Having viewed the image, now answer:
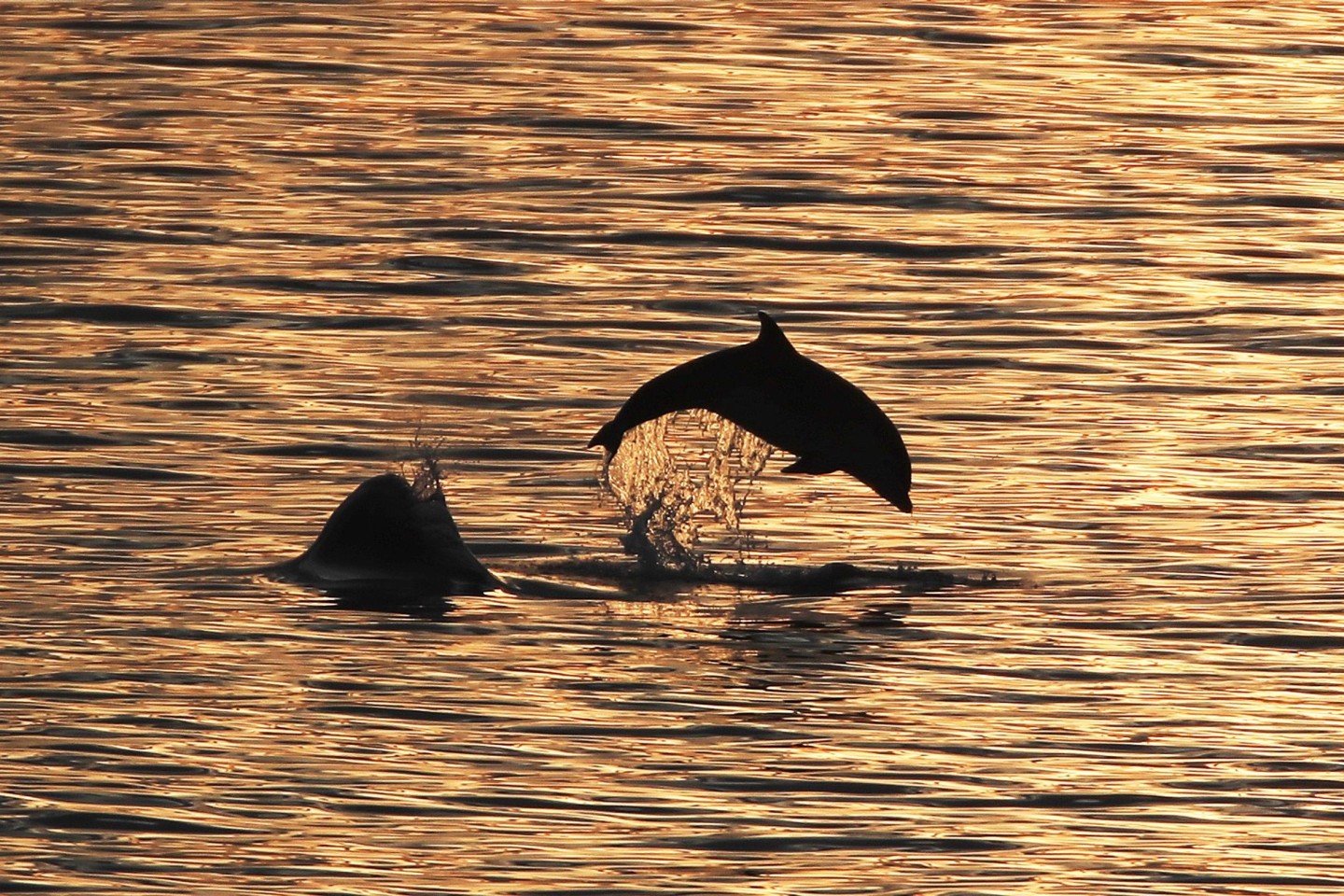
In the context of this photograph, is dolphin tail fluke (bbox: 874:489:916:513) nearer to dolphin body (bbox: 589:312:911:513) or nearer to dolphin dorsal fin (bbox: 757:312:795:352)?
dolphin body (bbox: 589:312:911:513)

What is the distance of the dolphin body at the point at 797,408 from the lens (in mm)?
17766

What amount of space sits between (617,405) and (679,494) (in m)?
2.46

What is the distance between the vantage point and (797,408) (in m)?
18.0

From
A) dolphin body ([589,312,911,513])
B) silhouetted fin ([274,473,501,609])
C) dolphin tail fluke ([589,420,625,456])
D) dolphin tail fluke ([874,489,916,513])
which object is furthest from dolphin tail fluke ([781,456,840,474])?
silhouetted fin ([274,473,501,609])

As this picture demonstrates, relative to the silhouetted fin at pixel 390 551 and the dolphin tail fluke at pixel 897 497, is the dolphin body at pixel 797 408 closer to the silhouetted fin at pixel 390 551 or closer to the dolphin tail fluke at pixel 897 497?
the dolphin tail fluke at pixel 897 497

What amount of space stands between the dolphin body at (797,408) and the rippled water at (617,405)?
0.56m

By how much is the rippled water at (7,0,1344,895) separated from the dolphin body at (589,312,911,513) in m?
0.56

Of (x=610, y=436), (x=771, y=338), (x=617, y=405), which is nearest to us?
(x=610, y=436)

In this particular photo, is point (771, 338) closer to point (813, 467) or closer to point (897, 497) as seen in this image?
point (813, 467)

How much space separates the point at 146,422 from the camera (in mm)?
20703

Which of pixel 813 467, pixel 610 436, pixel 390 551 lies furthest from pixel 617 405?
pixel 390 551

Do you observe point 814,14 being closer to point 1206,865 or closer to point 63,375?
point 63,375

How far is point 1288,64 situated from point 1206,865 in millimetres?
26474

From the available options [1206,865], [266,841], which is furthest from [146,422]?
[1206,865]
